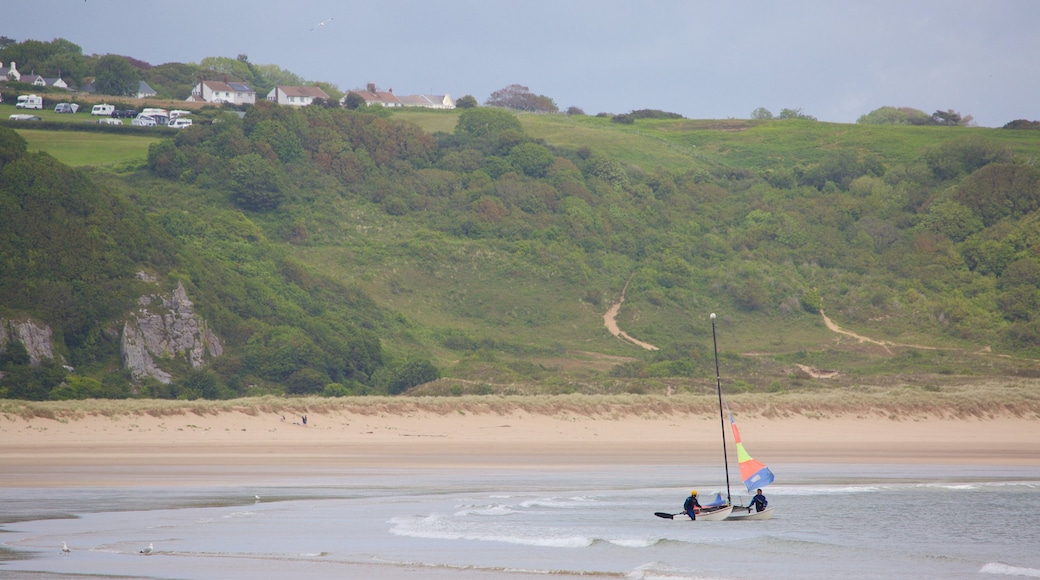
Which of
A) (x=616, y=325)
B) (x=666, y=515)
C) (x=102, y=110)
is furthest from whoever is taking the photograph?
(x=102, y=110)

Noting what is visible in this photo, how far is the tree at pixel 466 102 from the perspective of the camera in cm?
10862

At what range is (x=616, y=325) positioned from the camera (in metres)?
62.2

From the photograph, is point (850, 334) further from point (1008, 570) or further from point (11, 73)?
point (11, 73)

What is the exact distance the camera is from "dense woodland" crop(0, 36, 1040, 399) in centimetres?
4431

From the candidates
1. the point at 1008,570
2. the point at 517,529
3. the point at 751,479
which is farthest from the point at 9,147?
the point at 1008,570

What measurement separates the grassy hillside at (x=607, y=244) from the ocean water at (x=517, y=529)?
21.1m

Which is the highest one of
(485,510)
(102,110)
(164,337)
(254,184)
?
(102,110)

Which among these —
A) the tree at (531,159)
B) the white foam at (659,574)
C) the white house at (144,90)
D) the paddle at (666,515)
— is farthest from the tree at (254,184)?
the white foam at (659,574)

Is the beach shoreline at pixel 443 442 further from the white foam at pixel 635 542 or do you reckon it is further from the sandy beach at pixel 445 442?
the white foam at pixel 635 542

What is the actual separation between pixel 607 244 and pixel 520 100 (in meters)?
58.2

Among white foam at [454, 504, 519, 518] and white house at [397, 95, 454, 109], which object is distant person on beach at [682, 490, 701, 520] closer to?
white foam at [454, 504, 519, 518]

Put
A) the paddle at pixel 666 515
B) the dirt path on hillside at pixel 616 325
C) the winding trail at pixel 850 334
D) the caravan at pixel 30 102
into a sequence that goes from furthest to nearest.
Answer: the caravan at pixel 30 102 < the dirt path on hillside at pixel 616 325 < the winding trail at pixel 850 334 < the paddle at pixel 666 515

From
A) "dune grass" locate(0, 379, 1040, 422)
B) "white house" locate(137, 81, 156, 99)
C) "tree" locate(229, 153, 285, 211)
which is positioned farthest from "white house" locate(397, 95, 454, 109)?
"dune grass" locate(0, 379, 1040, 422)

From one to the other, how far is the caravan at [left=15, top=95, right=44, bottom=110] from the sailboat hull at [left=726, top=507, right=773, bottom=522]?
260 feet
